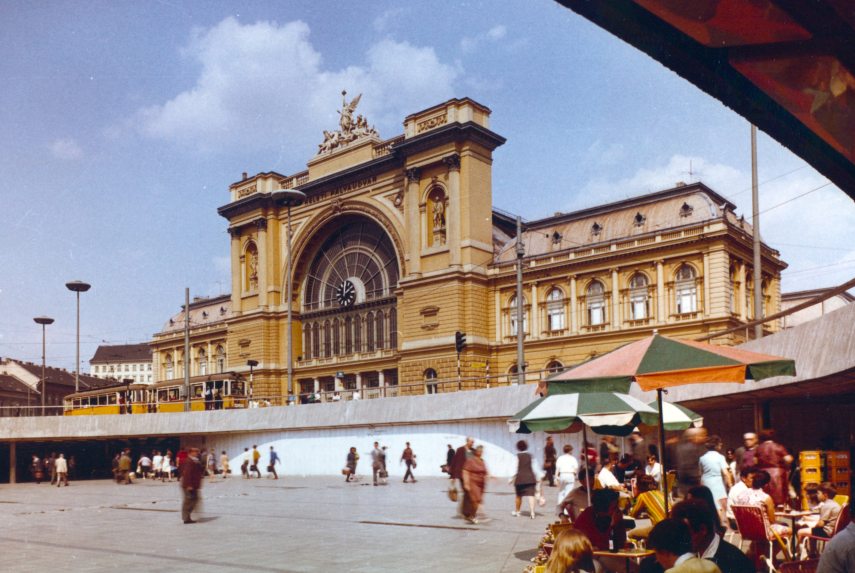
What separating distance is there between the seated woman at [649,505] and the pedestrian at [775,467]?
1719 mm

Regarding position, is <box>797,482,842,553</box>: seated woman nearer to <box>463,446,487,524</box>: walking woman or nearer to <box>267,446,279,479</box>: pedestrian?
<box>463,446,487,524</box>: walking woman

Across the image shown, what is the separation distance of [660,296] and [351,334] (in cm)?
2393

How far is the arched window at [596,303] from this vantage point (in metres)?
48.9

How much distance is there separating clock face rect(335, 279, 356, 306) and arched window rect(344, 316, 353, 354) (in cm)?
119

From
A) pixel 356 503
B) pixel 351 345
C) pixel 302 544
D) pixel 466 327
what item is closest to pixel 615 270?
pixel 466 327

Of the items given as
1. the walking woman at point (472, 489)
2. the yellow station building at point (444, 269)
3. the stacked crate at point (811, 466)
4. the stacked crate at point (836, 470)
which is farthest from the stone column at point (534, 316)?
the walking woman at point (472, 489)

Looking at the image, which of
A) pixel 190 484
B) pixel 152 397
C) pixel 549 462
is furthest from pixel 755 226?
pixel 152 397

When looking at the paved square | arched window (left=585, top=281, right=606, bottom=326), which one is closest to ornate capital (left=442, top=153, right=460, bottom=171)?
arched window (left=585, top=281, right=606, bottom=326)

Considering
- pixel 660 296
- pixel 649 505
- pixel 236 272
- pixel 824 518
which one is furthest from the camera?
pixel 236 272

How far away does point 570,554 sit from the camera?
5402mm

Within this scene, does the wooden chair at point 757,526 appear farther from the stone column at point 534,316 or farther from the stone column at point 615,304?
the stone column at point 534,316

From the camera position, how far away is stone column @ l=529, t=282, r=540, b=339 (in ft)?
169

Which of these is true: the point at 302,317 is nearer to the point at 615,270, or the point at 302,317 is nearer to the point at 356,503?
the point at 615,270

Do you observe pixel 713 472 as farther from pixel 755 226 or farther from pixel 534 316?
pixel 534 316
